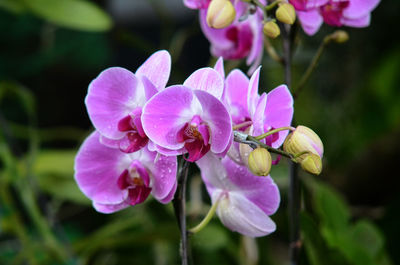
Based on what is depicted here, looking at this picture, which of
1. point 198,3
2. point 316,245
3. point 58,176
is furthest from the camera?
point 58,176

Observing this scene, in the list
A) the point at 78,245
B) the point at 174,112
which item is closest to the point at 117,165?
the point at 174,112

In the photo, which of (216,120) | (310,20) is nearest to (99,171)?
(216,120)

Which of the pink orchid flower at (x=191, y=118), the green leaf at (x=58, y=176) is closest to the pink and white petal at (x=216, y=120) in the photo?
the pink orchid flower at (x=191, y=118)

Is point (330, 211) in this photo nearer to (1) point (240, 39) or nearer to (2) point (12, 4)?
(1) point (240, 39)

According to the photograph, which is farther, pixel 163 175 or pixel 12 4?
pixel 12 4

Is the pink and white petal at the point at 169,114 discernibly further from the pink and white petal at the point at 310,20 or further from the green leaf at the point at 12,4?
the green leaf at the point at 12,4

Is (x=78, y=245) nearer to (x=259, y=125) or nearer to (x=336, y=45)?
(x=259, y=125)

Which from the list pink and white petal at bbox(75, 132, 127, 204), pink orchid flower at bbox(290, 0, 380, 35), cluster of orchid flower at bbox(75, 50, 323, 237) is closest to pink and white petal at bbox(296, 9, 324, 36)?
pink orchid flower at bbox(290, 0, 380, 35)

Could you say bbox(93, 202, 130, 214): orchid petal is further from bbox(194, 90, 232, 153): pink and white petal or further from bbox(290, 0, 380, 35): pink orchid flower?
bbox(290, 0, 380, 35): pink orchid flower
